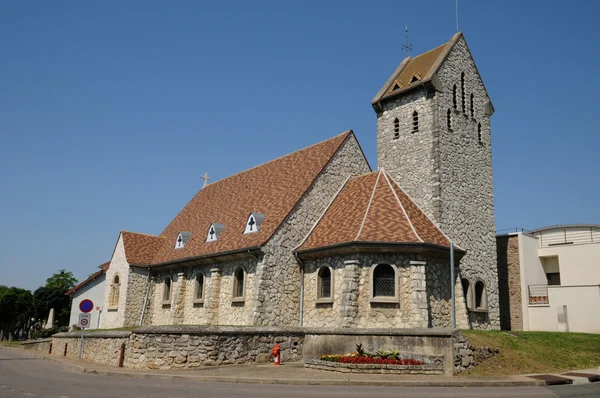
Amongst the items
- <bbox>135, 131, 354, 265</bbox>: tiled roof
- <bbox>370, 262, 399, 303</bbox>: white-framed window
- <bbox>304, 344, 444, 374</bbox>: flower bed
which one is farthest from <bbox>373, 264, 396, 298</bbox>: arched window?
<bbox>135, 131, 354, 265</bbox>: tiled roof

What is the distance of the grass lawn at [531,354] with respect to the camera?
1677 cm

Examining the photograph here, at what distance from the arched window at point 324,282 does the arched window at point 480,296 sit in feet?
25.2

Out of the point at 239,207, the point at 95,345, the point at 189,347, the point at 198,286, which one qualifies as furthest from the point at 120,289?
the point at 189,347

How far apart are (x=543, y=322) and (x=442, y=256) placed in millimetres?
11836

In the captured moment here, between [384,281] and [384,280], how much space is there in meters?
0.04

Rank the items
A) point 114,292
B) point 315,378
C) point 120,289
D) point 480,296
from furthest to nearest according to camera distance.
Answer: point 114,292 → point 120,289 → point 480,296 → point 315,378

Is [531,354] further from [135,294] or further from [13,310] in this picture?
[13,310]

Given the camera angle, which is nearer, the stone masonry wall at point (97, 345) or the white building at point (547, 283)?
the stone masonry wall at point (97, 345)

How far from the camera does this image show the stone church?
845 inches

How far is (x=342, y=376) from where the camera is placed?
1539 cm

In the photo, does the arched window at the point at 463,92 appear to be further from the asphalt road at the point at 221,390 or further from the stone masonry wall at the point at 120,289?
the stone masonry wall at the point at 120,289

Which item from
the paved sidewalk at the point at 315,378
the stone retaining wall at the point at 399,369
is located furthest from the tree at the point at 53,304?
the stone retaining wall at the point at 399,369

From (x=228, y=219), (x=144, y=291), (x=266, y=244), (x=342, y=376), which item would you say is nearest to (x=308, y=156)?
(x=228, y=219)

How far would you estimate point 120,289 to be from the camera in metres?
34.4
